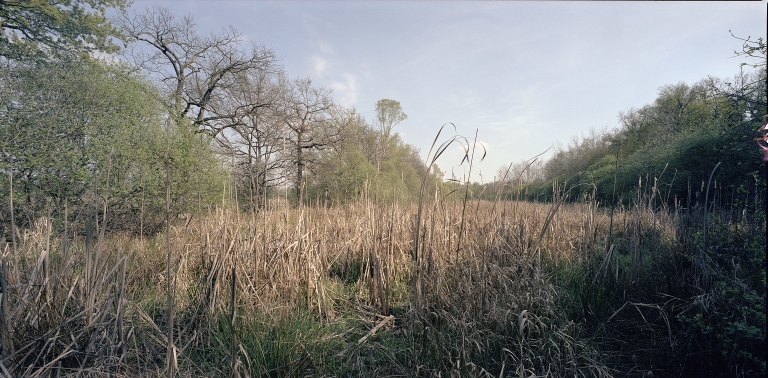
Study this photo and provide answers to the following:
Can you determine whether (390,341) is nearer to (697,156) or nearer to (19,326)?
(19,326)

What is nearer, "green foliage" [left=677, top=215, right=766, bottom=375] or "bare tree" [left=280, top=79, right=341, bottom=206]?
"green foliage" [left=677, top=215, right=766, bottom=375]

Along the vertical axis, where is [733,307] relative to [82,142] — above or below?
below

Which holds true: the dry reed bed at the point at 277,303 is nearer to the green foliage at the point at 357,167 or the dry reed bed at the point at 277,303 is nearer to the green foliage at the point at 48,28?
the green foliage at the point at 357,167

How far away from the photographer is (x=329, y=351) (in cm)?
239

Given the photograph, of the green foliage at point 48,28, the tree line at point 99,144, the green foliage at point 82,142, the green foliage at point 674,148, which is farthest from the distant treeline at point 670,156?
the green foliage at point 48,28

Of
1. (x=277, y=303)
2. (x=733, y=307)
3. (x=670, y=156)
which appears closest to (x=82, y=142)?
(x=277, y=303)

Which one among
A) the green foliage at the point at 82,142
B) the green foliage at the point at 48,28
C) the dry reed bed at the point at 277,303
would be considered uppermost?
the green foliage at the point at 48,28

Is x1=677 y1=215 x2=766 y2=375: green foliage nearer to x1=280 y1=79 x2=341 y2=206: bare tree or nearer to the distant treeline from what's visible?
the distant treeline

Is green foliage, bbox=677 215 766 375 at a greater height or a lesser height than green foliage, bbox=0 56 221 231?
lesser

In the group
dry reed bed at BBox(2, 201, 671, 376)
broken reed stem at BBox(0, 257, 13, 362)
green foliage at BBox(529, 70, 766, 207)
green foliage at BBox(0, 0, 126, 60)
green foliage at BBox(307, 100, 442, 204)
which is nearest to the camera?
broken reed stem at BBox(0, 257, 13, 362)

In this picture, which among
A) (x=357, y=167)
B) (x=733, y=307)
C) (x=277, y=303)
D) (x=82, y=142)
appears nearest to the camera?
(x=733, y=307)

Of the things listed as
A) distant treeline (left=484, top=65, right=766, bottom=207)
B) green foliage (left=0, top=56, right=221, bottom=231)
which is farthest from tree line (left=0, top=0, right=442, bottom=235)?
distant treeline (left=484, top=65, right=766, bottom=207)

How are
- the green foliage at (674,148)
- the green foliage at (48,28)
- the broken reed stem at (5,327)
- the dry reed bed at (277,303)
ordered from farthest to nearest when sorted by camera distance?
1. the green foliage at (48,28)
2. the green foliage at (674,148)
3. the dry reed bed at (277,303)
4. the broken reed stem at (5,327)

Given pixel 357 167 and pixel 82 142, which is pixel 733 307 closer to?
pixel 82 142
